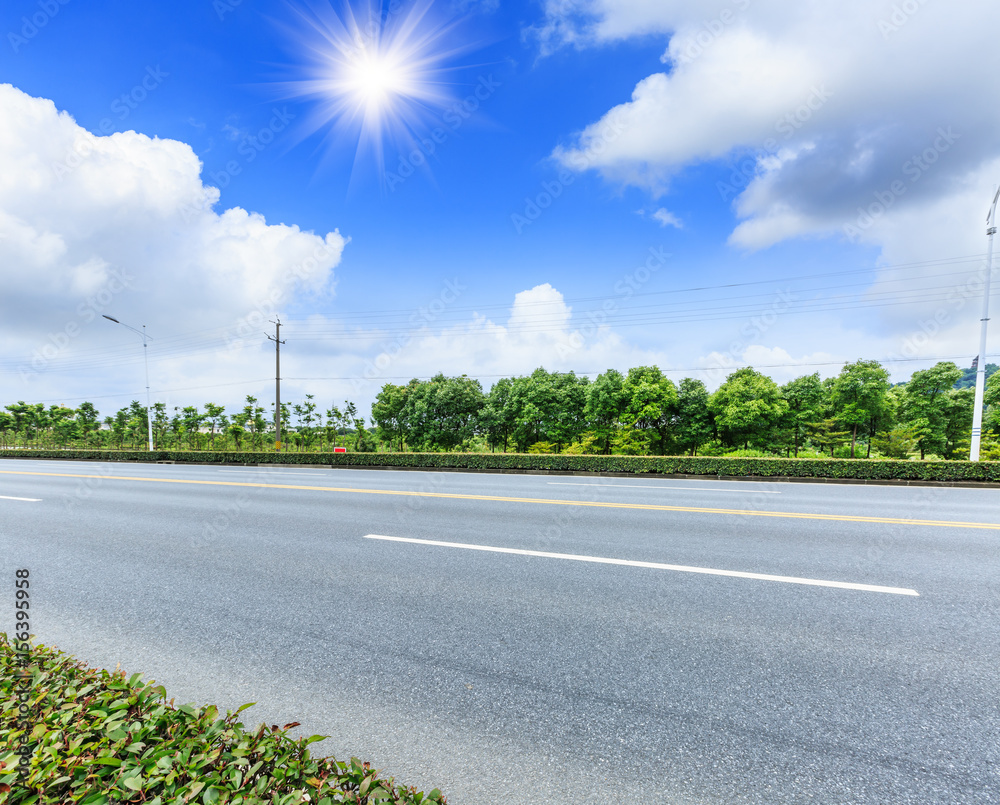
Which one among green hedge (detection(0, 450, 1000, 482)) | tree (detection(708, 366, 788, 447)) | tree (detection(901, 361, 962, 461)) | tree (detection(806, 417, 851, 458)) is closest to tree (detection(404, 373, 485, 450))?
green hedge (detection(0, 450, 1000, 482))

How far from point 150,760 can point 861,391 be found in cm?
4061

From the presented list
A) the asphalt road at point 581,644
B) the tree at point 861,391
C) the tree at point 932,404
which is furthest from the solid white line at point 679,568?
the tree at point 932,404

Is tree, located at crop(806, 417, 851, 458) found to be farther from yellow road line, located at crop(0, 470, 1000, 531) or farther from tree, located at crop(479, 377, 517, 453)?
yellow road line, located at crop(0, 470, 1000, 531)

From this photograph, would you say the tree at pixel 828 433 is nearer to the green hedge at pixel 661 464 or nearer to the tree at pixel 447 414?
the green hedge at pixel 661 464

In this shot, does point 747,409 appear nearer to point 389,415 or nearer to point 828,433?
point 828,433

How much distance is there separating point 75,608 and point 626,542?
539 centimetres

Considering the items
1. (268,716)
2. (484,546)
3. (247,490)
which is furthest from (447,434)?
(268,716)

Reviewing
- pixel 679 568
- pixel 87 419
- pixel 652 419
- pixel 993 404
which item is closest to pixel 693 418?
pixel 652 419

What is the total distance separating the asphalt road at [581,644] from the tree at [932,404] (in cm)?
3807

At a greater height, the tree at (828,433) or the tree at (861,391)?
the tree at (861,391)

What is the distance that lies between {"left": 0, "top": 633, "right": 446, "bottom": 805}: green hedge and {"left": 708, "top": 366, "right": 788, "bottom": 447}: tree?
37.3 meters

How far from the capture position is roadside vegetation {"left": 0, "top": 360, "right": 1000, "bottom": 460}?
3347 cm

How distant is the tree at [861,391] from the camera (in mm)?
31156

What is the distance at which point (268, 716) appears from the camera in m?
2.28
